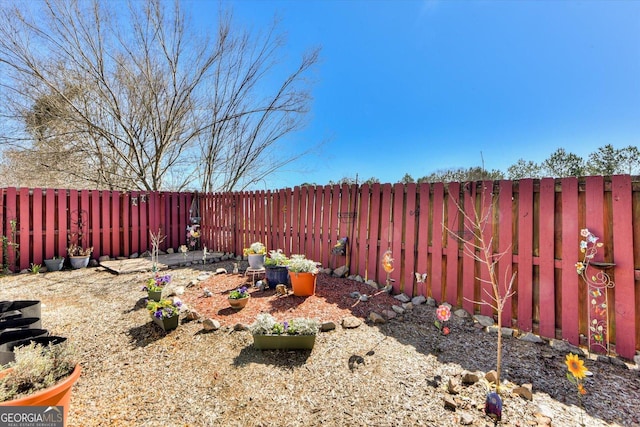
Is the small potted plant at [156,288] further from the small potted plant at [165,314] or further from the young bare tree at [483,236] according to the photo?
the young bare tree at [483,236]

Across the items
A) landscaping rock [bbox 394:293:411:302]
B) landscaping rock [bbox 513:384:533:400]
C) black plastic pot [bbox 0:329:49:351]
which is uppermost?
black plastic pot [bbox 0:329:49:351]

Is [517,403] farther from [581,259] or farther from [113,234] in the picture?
[113,234]

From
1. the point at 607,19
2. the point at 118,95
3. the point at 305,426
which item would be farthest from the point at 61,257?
the point at 607,19

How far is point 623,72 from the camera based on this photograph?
4.30 m

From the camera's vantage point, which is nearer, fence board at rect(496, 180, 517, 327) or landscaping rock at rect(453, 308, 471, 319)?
fence board at rect(496, 180, 517, 327)

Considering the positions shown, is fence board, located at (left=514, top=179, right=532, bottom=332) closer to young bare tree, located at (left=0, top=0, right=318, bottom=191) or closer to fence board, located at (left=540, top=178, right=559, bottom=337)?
fence board, located at (left=540, top=178, right=559, bottom=337)

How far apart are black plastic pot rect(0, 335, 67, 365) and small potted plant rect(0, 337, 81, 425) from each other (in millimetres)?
48

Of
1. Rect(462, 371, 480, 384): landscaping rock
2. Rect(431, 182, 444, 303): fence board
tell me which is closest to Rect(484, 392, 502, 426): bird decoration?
Rect(462, 371, 480, 384): landscaping rock

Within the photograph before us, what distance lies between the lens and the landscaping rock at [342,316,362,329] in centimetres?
246

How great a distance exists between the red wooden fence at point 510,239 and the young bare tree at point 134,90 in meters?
4.67

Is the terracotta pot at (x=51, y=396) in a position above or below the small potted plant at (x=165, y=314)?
above

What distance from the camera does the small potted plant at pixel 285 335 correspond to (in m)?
2.09

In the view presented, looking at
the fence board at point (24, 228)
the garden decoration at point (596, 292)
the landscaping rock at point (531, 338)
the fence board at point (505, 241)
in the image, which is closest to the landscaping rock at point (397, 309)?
the fence board at point (505, 241)

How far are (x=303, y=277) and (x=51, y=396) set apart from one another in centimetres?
221
